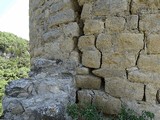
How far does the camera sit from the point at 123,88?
2730mm

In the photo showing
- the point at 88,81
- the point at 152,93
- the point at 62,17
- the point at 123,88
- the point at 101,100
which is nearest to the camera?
the point at 152,93

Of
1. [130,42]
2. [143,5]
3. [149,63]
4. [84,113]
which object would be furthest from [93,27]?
[84,113]

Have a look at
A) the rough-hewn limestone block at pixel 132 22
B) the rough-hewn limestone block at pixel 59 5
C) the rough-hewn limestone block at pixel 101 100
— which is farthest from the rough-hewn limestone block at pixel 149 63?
the rough-hewn limestone block at pixel 59 5

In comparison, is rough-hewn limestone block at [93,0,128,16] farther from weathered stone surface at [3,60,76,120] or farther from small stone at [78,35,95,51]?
weathered stone surface at [3,60,76,120]

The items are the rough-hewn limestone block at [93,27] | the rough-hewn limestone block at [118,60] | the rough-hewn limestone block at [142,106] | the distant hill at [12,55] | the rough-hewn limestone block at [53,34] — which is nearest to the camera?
the rough-hewn limestone block at [142,106]

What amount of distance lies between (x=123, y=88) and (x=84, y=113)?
0.43 metres

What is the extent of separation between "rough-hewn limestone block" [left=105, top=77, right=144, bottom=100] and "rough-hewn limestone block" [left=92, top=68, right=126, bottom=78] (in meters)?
0.04

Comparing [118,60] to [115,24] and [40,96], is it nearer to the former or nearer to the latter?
[115,24]

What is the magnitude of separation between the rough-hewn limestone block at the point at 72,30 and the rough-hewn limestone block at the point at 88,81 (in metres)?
0.44

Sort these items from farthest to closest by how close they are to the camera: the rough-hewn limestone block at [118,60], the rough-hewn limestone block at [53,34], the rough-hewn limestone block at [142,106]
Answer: the rough-hewn limestone block at [53,34], the rough-hewn limestone block at [118,60], the rough-hewn limestone block at [142,106]

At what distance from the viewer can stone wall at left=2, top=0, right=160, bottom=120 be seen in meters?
2.64

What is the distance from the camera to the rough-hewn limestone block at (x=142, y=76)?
2.61 metres

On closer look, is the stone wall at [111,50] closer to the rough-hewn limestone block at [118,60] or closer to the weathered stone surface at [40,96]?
the rough-hewn limestone block at [118,60]

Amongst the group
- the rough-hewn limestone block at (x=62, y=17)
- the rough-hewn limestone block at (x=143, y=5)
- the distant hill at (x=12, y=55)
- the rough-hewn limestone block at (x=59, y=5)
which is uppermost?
the rough-hewn limestone block at (x=59, y=5)
